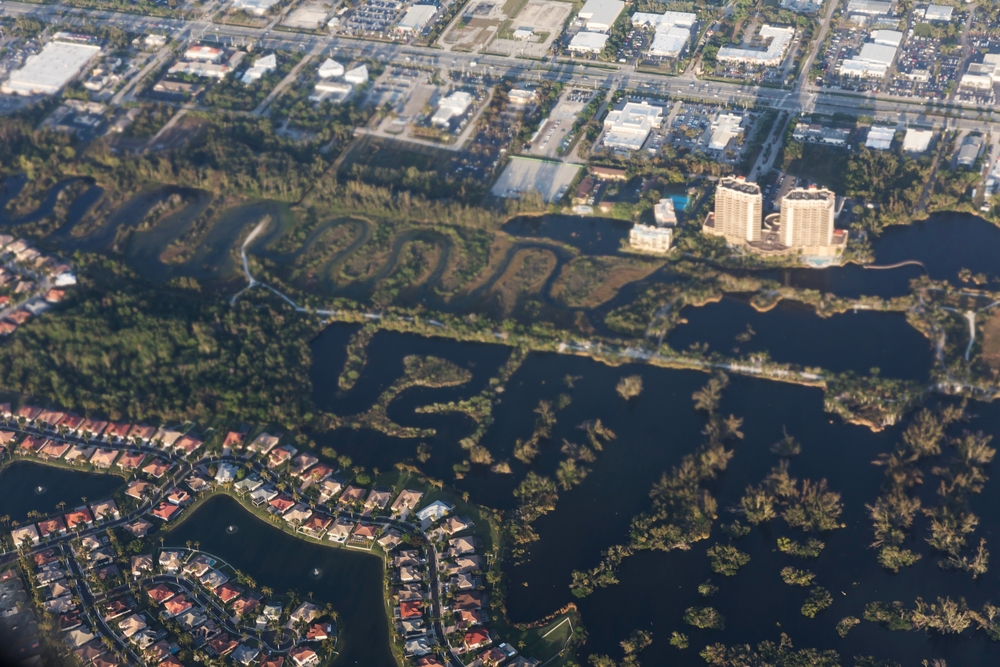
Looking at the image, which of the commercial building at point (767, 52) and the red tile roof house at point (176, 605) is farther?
the commercial building at point (767, 52)

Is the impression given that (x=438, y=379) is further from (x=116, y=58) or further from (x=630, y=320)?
(x=116, y=58)

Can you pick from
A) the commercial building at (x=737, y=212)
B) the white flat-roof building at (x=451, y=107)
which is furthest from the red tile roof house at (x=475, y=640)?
the white flat-roof building at (x=451, y=107)

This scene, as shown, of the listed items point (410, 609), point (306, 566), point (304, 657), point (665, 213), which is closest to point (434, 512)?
point (410, 609)

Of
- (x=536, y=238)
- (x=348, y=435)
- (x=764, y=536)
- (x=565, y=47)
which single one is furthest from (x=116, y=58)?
(x=764, y=536)

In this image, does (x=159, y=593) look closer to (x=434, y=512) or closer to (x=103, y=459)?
(x=103, y=459)

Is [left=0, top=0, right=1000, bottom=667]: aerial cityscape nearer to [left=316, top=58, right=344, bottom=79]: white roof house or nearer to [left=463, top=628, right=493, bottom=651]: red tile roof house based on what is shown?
[left=463, top=628, right=493, bottom=651]: red tile roof house

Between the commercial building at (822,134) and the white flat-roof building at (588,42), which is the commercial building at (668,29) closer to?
the white flat-roof building at (588,42)

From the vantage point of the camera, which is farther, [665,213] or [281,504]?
[665,213]
